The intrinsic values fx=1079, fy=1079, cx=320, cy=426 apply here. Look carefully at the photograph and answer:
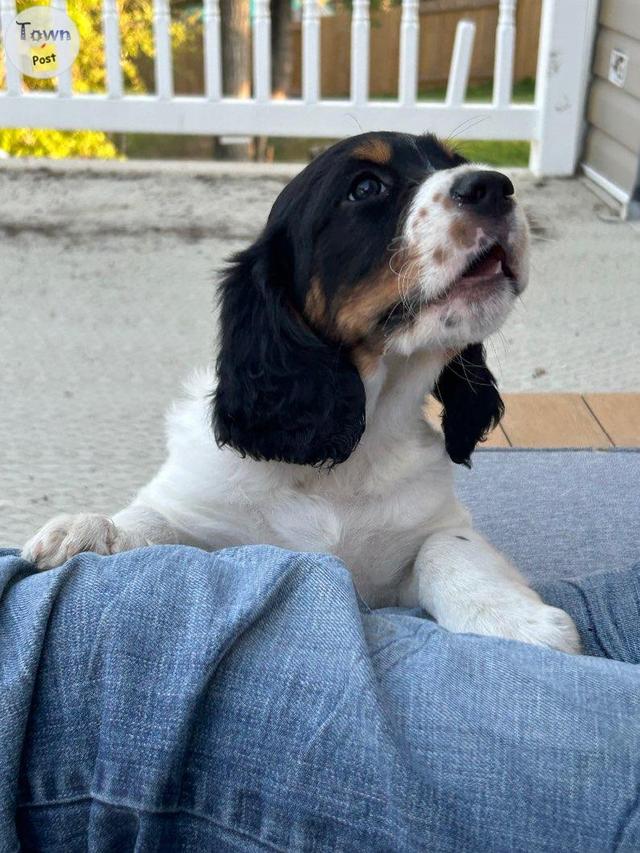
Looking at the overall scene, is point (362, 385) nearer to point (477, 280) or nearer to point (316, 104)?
point (477, 280)

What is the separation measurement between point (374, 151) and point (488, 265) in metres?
0.42

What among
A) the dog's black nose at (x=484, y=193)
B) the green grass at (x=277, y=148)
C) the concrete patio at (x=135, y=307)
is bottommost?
the green grass at (x=277, y=148)

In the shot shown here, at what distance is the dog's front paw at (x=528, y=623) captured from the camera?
194 centimetres

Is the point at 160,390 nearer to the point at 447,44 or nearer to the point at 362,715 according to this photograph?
the point at 362,715

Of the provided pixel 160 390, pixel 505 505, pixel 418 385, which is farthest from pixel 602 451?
pixel 160 390

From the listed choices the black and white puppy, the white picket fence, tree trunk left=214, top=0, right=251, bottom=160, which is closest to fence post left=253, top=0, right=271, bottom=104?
the white picket fence

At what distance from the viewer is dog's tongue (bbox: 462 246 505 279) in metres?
2.28

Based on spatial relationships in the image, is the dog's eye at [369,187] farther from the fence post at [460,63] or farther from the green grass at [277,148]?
the green grass at [277,148]

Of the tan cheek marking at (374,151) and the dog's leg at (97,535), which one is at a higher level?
the tan cheek marking at (374,151)

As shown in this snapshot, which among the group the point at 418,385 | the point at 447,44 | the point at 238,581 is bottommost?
the point at 447,44

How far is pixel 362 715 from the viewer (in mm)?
1353

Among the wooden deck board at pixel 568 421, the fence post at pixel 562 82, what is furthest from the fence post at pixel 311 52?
the wooden deck board at pixel 568 421

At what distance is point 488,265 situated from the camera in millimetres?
2297

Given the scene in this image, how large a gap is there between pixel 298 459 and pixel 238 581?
3.07 ft
